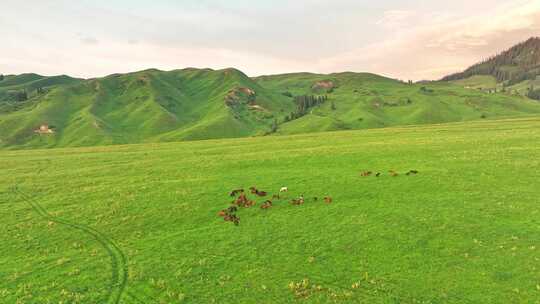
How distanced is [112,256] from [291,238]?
13596mm

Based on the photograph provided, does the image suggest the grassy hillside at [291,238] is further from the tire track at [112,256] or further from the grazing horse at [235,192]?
the grazing horse at [235,192]

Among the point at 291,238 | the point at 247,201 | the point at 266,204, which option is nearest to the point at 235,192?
the point at 247,201

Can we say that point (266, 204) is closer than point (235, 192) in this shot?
Yes

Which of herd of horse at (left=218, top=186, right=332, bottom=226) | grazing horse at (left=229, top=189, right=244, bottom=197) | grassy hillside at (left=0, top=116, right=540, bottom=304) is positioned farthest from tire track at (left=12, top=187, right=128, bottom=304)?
grazing horse at (left=229, top=189, right=244, bottom=197)

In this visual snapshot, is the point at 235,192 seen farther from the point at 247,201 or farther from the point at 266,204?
the point at 266,204

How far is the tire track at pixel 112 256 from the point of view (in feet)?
62.5

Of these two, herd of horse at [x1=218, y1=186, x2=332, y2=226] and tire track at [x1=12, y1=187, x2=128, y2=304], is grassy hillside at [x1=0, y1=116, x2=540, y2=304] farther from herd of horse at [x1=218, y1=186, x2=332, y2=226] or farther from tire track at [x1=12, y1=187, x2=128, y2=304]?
herd of horse at [x1=218, y1=186, x2=332, y2=226]

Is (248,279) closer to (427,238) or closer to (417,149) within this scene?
(427,238)

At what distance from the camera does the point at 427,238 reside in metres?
23.0

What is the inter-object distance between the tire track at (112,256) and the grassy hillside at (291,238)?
0.33 feet

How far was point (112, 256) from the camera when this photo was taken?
23547 mm

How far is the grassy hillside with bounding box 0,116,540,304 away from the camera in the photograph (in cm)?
1855

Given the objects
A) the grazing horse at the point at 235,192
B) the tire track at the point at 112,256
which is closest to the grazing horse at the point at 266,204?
the grazing horse at the point at 235,192

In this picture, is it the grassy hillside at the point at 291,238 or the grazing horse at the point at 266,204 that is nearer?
the grassy hillside at the point at 291,238
